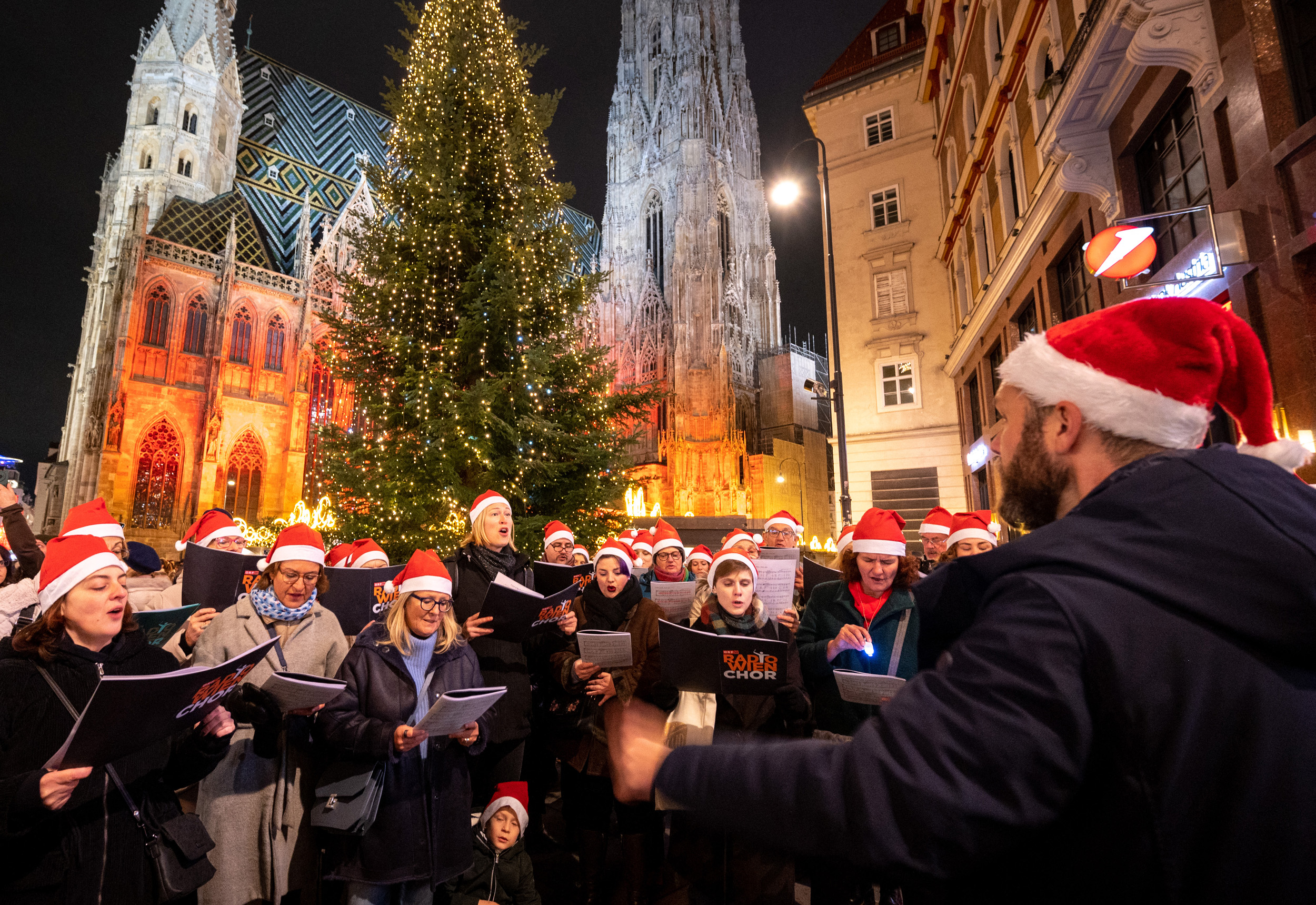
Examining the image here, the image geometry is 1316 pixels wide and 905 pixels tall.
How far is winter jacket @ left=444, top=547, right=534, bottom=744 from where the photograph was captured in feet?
14.1

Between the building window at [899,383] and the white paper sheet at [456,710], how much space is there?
1809 centimetres

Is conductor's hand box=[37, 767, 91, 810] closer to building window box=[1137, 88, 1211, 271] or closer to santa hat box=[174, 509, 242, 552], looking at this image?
santa hat box=[174, 509, 242, 552]

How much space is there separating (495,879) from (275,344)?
34879 millimetres

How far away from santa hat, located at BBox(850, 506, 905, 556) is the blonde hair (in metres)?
2.56

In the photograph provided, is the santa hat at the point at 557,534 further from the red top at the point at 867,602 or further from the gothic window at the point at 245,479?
the gothic window at the point at 245,479

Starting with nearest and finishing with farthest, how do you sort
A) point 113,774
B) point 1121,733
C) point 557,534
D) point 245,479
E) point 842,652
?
1. point 1121,733
2. point 113,774
3. point 842,652
4. point 557,534
5. point 245,479

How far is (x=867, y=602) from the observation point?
4.00 meters

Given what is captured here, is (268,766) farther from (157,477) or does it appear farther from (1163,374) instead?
(157,477)

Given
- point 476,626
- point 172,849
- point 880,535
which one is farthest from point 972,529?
point 172,849

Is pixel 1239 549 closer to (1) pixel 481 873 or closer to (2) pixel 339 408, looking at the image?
(1) pixel 481 873

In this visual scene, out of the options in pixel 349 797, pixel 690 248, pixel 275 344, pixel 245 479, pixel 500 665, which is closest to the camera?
pixel 349 797

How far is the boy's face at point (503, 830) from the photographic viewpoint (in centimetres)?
371

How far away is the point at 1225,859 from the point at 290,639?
161 inches

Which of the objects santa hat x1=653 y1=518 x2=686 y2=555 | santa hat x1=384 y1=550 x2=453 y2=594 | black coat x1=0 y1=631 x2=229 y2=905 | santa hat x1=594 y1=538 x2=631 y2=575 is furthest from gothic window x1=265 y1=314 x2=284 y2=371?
black coat x1=0 y1=631 x2=229 y2=905
